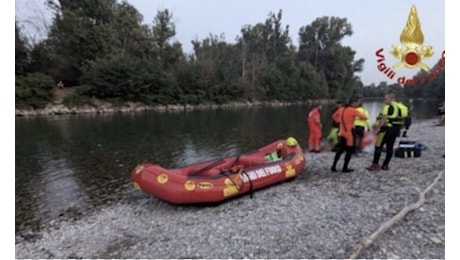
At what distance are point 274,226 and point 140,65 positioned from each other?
3723 cm

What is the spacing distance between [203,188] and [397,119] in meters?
4.52

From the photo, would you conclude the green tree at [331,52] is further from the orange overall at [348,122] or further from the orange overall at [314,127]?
the orange overall at [348,122]

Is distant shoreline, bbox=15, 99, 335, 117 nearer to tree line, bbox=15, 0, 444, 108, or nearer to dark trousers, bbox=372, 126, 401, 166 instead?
tree line, bbox=15, 0, 444, 108

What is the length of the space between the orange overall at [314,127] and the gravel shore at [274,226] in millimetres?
3748

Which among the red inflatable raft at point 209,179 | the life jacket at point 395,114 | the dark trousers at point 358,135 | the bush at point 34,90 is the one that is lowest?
the red inflatable raft at point 209,179

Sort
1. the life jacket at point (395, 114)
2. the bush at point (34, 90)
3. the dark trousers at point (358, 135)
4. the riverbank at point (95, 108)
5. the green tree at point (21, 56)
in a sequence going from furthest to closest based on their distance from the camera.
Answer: the green tree at point (21, 56), the riverbank at point (95, 108), the bush at point (34, 90), the dark trousers at point (358, 135), the life jacket at point (395, 114)

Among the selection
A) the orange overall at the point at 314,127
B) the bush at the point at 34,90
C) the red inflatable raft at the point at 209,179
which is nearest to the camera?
the red inflatable raft at the point at 209,179

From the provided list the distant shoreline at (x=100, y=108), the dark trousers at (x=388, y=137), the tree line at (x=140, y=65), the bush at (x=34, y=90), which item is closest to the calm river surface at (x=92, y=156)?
the dark trousers at (x=388, y=137)

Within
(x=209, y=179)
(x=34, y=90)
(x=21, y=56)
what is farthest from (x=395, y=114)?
(x=21, y=56)

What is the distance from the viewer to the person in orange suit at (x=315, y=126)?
11.2 meters

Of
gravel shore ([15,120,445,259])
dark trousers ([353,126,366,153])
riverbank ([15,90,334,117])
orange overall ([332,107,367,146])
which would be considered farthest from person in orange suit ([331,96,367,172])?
riverbank ([15,90,334,117])

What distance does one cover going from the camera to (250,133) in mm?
18797

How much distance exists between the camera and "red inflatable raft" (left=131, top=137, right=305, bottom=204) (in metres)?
6.32
